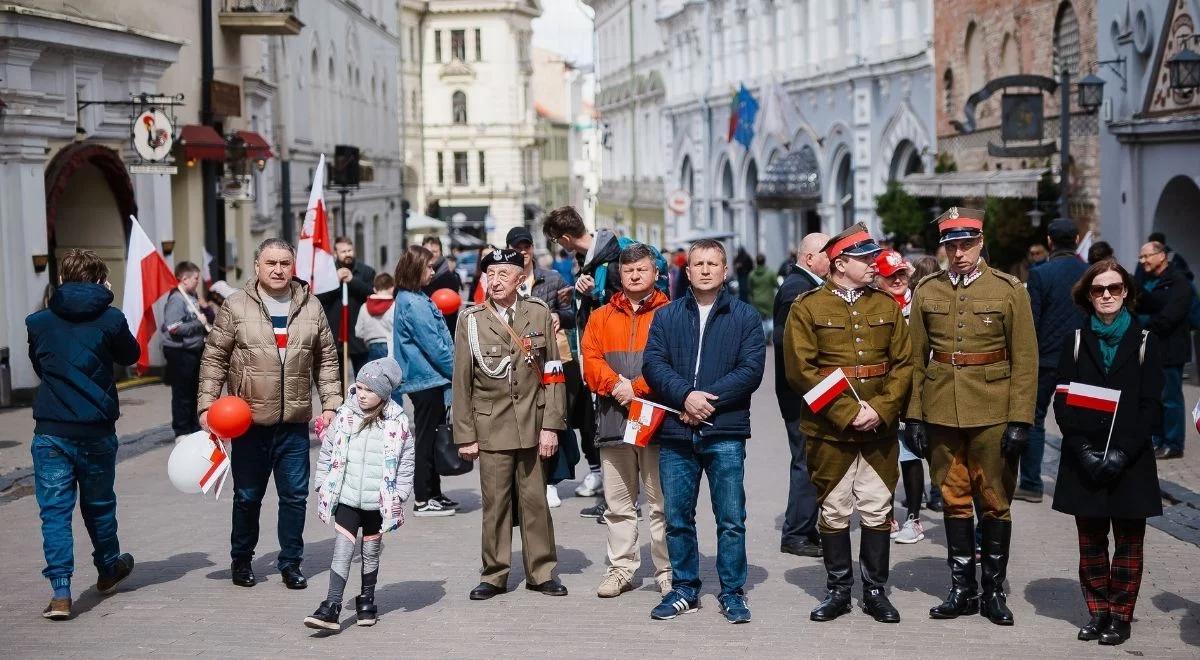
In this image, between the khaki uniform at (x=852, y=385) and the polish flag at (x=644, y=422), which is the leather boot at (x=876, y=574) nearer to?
the khaki uniform at (x=852, y=385)

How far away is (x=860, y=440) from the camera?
305 inches

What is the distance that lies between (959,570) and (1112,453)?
0.96m

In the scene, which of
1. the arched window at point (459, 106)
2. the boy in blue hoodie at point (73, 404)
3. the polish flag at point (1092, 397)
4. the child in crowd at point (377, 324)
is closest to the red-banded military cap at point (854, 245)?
the polish flag at point (1092, 397)

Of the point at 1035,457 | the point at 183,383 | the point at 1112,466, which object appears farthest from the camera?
the point at 183,383

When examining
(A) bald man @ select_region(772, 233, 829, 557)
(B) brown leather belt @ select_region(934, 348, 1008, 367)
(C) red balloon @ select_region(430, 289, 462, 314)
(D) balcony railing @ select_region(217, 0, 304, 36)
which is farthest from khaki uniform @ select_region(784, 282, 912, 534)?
(D) balcony railing @ select_region(217, 0, 304, 36)

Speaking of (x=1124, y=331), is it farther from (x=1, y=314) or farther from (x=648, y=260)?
(x=1, y=314)

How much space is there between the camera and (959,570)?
25.8 feet

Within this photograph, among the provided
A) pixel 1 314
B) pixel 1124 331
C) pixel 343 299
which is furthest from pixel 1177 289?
pixel 1 314

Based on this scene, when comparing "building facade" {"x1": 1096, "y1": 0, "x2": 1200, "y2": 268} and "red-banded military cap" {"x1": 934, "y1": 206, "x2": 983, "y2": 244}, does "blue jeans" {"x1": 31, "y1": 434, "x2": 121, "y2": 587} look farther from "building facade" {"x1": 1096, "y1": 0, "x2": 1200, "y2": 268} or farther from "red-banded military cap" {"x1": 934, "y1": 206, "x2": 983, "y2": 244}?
"building facade" {"x1": 1096, "y1": 0, "x2": 1200, "y2": 268}

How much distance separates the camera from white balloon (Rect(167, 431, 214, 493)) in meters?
8.47

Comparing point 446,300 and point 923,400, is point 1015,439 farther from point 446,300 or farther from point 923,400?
point 446,300

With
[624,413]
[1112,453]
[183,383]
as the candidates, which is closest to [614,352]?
[624,413]

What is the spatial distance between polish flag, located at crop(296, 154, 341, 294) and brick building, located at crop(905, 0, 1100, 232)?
1226cm

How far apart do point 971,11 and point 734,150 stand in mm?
18883
